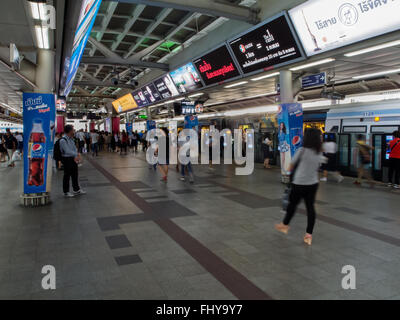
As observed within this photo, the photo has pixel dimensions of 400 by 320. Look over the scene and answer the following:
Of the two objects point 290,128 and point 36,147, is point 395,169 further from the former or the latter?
point 36,147

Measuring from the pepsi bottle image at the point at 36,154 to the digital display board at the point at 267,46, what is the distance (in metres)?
6.43

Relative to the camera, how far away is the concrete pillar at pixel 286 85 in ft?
32.8

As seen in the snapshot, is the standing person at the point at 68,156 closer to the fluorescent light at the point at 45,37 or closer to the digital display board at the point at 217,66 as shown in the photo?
the fluorescent light at the point at 45,37

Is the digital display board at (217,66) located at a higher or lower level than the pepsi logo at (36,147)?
higher

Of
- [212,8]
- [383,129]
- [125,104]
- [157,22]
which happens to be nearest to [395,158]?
Answer: [383,129]

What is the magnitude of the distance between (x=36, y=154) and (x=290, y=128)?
292 inches

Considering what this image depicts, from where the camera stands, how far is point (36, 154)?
7.32 meters

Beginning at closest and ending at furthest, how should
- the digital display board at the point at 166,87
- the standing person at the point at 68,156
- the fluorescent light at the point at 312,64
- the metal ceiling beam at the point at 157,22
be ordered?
the standing person at the point at 68,156 → the fluorescent light at the point at 312,64 → the metal ceiling beam at the point at 157,22 → the digital display board at the point at 166,87

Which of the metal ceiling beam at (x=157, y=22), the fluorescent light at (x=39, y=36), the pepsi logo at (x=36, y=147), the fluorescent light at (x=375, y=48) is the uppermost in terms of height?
the metal ceiling beam at (x=157, y=22)

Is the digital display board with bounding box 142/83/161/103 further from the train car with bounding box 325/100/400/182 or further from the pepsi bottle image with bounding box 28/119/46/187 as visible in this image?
the pepsi bottle image with bounding box 28/119/46/187

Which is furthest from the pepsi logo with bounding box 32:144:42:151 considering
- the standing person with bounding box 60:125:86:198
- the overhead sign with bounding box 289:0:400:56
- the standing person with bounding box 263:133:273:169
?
the standing person with bounding box 263:133:273:169

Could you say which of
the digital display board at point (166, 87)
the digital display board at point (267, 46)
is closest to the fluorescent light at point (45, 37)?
the digital display board at point (267, 46)
